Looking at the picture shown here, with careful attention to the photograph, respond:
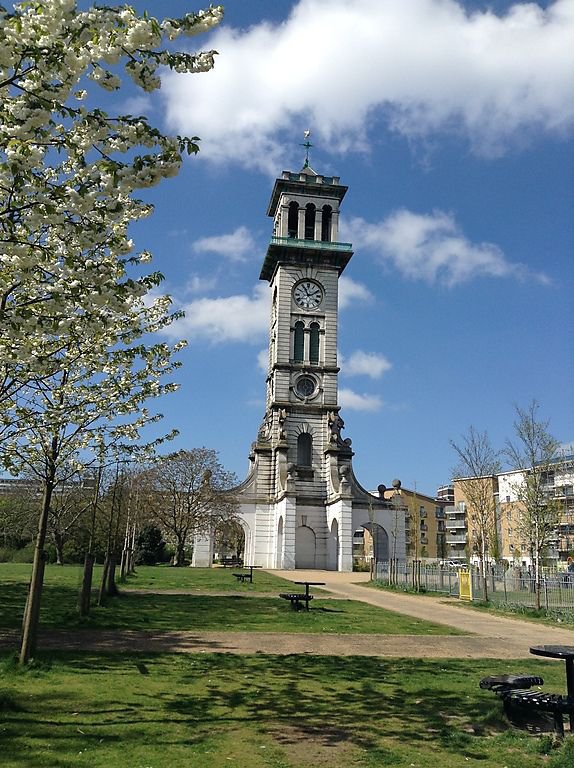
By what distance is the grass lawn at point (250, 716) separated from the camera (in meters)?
6.68

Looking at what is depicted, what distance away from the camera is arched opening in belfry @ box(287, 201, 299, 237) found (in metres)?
59.9

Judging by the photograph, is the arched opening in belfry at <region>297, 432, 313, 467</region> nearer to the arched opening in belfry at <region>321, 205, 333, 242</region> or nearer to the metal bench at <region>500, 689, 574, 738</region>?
the arched opening in belfry at <region>321, 205, 333, 242</region>

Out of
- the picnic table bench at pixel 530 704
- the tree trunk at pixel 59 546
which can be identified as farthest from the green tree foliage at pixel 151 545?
the picnic table bench at pixel 530 704

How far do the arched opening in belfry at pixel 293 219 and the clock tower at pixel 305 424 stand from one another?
0.29 feet

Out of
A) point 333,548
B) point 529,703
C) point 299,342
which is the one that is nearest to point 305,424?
point 299,342

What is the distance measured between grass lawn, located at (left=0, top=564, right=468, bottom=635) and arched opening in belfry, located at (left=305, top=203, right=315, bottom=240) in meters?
40.8

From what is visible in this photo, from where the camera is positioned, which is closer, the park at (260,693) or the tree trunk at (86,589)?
the park at (260,693)

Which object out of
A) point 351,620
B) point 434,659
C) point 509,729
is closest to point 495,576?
point 351,620

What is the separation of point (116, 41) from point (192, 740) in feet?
22.7

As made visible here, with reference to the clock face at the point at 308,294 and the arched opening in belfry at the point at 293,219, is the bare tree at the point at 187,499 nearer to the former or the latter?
the clock face at the point at 308,294

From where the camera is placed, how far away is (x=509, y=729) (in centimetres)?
786

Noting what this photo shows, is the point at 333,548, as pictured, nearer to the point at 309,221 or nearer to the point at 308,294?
the point at 308,294

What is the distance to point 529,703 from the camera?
7.39 m

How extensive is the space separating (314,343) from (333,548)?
17.1 meters
